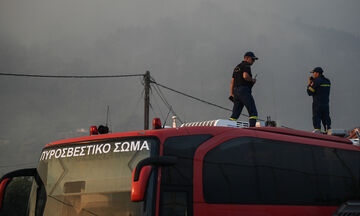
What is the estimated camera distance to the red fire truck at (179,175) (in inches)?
232

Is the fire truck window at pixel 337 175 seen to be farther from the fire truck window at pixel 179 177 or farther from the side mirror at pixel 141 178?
the side mirror at pixel 141 178

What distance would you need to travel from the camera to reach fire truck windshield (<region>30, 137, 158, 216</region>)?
5.97 m

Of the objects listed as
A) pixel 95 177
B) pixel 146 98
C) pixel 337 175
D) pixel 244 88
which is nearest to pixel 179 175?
pixel 95 177

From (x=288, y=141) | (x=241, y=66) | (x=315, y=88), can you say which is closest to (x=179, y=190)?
(x=288, y=141)

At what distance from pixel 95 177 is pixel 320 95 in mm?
7435

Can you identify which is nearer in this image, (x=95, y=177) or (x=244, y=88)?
(x=95, y=177)

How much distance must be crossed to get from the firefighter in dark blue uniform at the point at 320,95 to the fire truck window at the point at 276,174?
2.95 metres

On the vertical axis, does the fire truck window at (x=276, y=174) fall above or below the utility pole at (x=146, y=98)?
below

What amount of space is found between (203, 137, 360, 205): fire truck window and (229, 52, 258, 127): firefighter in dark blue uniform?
171 cm

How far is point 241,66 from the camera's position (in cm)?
974

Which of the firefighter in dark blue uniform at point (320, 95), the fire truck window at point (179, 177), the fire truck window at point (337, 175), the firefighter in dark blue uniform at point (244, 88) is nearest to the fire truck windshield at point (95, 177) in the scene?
the fire truck window at point (179, 177)

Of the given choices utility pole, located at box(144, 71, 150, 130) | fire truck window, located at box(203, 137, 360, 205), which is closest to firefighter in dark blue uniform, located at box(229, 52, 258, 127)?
fire truck window, located at box(203, 137, 360, 205)

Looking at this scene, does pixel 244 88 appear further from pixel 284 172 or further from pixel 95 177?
pixel 95 177

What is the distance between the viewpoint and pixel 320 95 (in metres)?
11.9
